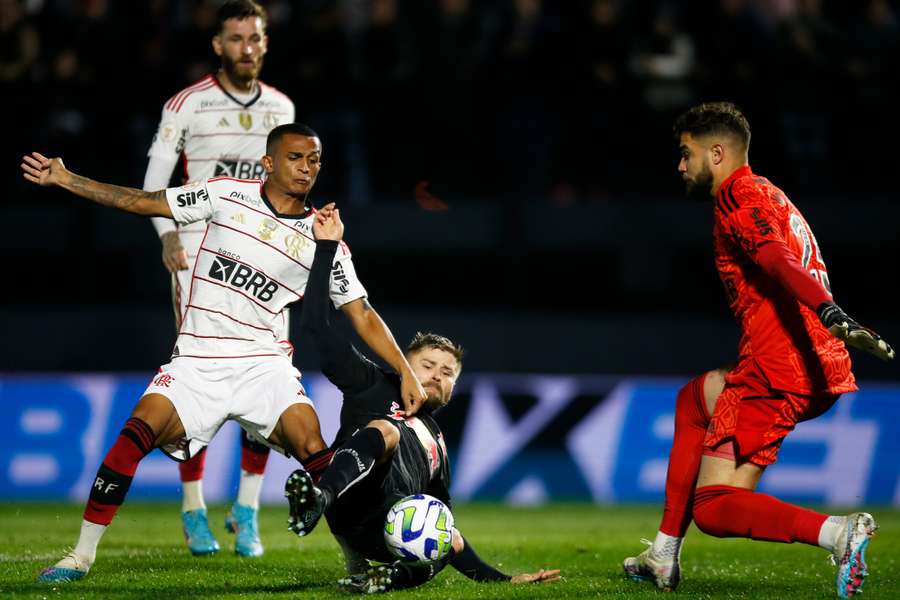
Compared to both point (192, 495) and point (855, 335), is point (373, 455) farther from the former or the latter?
point (192, 495)

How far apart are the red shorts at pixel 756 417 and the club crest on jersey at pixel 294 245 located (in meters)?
2.16

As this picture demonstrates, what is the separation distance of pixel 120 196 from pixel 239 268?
66 centimetres

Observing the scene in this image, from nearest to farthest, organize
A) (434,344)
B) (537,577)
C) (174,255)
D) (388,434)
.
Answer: (388,434) < (537,577) < (434,344) < (174,255)

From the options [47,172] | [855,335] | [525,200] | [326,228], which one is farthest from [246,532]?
[525,200]

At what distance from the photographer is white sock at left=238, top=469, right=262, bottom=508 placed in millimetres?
7316

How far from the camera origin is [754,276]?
5.81m

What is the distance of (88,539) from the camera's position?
580 centimetres

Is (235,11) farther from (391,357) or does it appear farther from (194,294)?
(391,357)

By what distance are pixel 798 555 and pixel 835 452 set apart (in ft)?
13.5

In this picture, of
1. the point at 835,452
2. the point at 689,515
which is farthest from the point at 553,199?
the point at 689,515

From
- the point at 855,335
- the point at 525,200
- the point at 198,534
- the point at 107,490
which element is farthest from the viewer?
the point at 525,200

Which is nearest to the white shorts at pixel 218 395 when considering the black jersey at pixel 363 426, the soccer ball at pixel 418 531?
the black jersey at pixel 363 426

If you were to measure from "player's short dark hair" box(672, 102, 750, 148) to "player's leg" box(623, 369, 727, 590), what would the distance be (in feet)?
3.81

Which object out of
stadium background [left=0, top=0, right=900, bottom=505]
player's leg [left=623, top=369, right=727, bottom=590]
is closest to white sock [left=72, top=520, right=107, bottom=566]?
player's leg [left=623, top=369, right=727, bottom=590]
